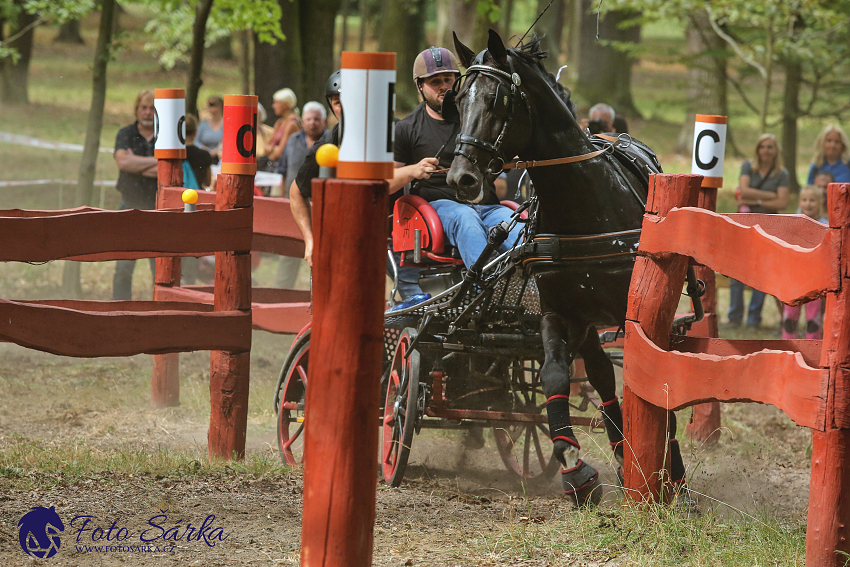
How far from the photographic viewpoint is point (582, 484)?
4.47m

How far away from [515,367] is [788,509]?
1.66 metres

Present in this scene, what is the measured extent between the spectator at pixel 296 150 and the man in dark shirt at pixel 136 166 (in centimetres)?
144

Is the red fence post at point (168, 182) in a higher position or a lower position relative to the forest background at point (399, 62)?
lower

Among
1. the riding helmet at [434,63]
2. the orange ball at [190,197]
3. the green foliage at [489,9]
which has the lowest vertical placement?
the orange ball at [190,197]

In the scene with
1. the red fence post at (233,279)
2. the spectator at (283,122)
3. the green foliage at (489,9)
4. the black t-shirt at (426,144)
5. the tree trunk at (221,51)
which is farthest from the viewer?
the tree trunk at (221,51)

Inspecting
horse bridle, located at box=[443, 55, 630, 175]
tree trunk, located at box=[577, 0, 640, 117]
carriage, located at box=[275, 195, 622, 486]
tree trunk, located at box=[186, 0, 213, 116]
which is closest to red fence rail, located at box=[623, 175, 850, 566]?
horse bridle, located at box=[443, 55, 630, 175]

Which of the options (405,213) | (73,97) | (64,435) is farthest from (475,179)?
(73,97)

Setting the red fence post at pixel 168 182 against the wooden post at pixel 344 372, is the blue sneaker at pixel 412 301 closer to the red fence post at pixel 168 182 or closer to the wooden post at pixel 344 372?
the red fence post at pixel 168 182

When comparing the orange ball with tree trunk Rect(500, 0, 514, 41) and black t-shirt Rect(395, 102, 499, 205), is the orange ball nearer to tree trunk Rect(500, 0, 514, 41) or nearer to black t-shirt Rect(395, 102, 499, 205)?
black t-shirt Rect(395, 102, 499, 205)

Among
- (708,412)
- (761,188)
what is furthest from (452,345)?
(761,188)

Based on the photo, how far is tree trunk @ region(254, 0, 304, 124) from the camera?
14172mm

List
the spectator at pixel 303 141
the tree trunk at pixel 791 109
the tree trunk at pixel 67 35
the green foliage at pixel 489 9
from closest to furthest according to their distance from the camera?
the spectator at pixel 303 141 → the green foliage at pixel 489 9 → the tree trunk at pixel 791 109 → the tree trunk at pixel 67 35

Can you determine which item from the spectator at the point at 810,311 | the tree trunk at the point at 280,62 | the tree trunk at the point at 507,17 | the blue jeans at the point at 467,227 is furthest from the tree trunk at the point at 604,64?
the blue jeans at the point at 467,227

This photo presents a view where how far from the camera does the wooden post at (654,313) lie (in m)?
4.07
